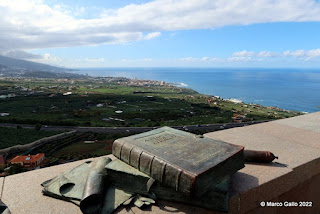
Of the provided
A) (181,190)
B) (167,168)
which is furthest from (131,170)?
(181,190)

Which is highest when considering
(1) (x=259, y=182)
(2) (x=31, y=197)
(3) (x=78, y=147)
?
(1) (x=259, y=182)

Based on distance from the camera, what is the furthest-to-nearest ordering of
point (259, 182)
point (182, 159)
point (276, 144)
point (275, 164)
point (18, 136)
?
point (18, 136) < point (276, 144) < point (275, 164) < point (259, 182) < point (182, 159)

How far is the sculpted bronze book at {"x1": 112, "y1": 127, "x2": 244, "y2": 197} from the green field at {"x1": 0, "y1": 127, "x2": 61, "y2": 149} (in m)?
32.2

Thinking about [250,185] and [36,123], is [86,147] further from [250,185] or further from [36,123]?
[250,185]

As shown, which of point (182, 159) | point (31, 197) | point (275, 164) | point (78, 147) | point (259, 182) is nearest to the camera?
point (182, 159)

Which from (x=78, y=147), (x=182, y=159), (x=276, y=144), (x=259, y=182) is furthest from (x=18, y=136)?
(x=259, y=182)

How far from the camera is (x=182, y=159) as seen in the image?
226 cm

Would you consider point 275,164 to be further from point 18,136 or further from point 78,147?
point 18,136

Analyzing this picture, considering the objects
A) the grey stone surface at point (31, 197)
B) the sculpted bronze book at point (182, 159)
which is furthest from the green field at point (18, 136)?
the sculpted bronze book at point (182, 159)

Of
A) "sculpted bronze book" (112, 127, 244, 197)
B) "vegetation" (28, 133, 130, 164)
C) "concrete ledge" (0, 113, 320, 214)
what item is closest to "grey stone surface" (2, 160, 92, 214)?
"concrete ledge" (0, 113, 320, 214)

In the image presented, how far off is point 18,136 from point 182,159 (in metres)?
39.0

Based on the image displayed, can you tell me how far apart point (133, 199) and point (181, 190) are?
1.97ft

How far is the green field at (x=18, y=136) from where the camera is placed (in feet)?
102

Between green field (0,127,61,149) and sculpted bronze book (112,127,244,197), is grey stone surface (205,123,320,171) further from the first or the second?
green field (0,127,61,149)
